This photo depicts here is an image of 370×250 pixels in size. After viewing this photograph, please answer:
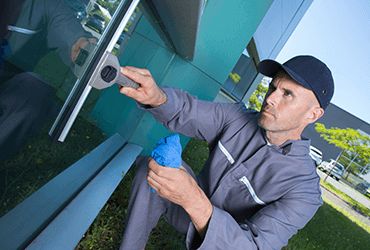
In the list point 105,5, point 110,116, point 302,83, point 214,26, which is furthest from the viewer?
point 214,26

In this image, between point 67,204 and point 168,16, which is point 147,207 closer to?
point 67,204

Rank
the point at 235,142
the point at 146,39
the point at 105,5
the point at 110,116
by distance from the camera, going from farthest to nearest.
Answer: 1. the point at 110,116
2. the point at 146,39
3. the point at 235,142
4. the point at 105,5

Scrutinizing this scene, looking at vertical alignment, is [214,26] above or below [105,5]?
above

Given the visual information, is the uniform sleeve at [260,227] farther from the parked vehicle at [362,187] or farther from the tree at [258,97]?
the parked vehicle at [362,187]

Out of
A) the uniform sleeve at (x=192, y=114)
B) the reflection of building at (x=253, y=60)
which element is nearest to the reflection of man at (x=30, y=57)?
the uniform sleeve at (x=192, y=114)

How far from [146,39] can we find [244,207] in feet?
5.46

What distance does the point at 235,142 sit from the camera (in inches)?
73.5

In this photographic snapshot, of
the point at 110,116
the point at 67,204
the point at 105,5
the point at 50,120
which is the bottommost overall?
the point at 67,204

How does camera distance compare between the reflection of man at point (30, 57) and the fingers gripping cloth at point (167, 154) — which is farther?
the fingers gripping cloth at point (167, 154)

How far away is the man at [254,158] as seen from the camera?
1333mm

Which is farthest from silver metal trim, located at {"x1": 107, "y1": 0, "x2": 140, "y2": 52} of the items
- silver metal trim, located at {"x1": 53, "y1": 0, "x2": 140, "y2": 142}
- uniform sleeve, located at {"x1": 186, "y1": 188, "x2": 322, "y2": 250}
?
uniform sleeve, located at {"x1": 186, "y1": 188, "x2": 322, "y2": 250}

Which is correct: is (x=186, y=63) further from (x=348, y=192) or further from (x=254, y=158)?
(x=348, y=192)

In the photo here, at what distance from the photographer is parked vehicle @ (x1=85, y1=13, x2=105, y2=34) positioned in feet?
3.01

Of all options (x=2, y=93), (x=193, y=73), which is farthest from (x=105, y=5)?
(x=193, y=73)
